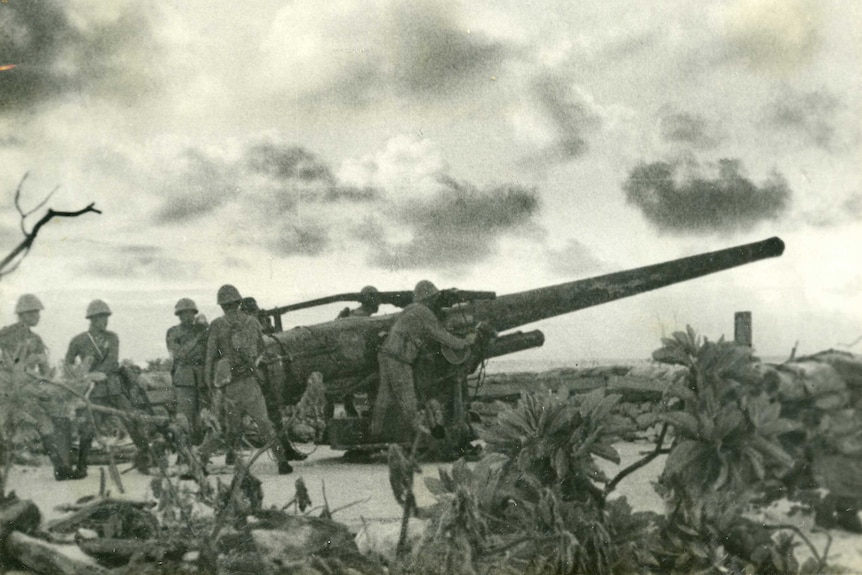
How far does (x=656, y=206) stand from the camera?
4.21m

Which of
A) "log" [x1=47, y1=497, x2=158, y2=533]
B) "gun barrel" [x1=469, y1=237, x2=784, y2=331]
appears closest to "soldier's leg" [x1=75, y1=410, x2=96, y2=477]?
"log" [x1=47, y1=497, x2=158, y2=533]

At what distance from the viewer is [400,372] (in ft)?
14.9

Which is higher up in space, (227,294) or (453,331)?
(227,294)

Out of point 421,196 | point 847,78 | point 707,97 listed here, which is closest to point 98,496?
point 421,196

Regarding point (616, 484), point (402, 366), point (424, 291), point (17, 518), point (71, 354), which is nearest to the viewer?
point (616, 484)

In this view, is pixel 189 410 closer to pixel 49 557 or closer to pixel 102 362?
pixel 102 362

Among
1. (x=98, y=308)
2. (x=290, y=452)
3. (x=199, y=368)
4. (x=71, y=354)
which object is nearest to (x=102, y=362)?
Answer: (x=71, y=354)

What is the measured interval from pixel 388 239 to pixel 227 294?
89 cm

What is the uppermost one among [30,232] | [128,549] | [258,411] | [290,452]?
[30,232]

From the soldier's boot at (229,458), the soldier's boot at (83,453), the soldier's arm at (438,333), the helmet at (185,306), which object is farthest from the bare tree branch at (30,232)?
the soldier's arm at (438,333)

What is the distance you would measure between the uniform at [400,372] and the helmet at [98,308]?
148 centimetres

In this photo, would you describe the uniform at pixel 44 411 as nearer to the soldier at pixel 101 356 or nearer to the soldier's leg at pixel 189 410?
the soldier at pixel 101 356

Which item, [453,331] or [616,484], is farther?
[453,331]

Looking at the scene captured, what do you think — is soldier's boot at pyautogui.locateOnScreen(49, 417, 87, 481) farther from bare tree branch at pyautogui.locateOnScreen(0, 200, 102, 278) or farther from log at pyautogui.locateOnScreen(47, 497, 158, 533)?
bare tree branch at pyautogui.locateOnScreen(0, 200, 102, 278)
